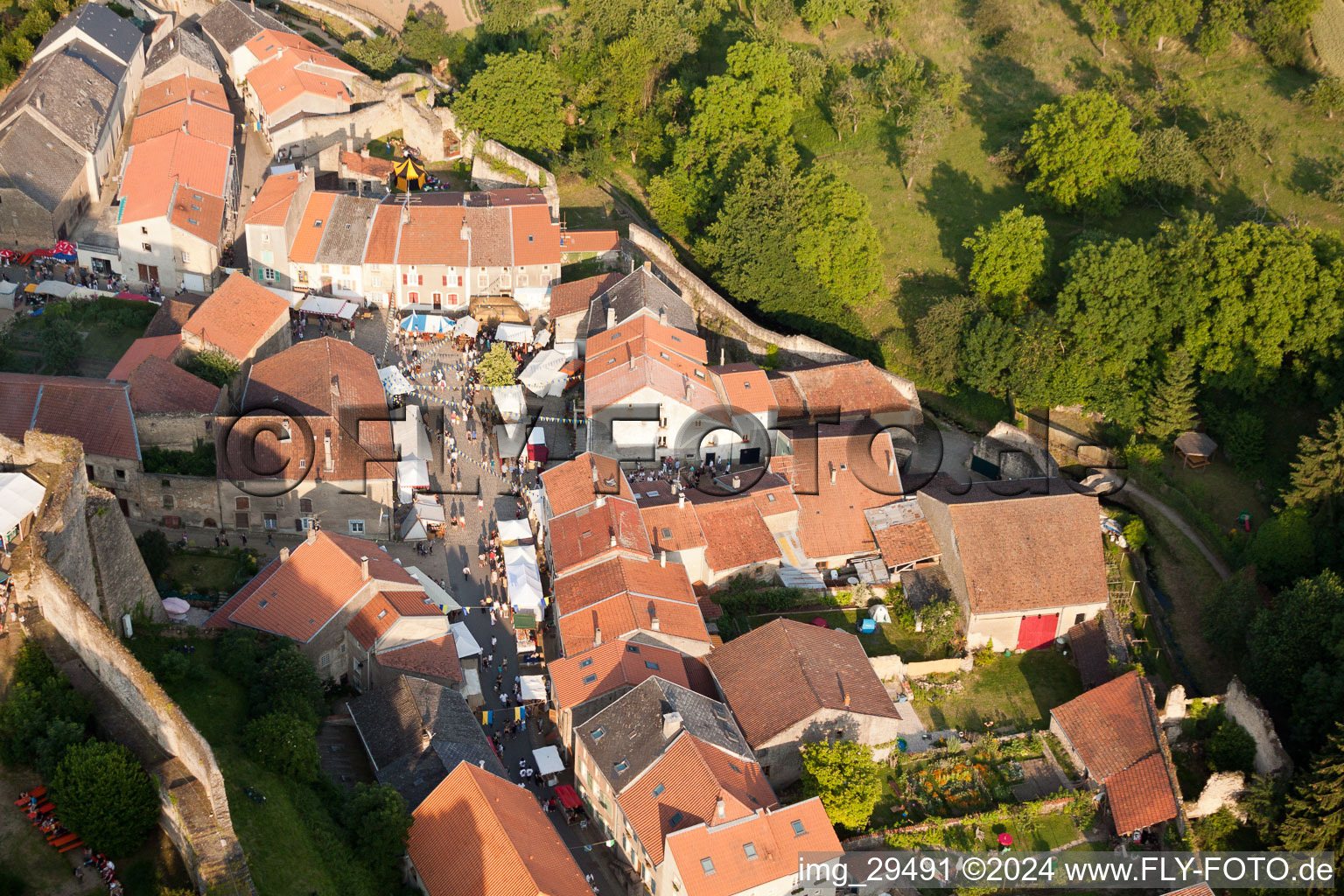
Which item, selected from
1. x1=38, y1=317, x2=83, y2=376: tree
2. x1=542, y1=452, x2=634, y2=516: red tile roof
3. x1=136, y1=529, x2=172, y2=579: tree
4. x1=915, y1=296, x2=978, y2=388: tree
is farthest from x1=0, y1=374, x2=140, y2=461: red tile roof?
x1=915, y1=296, x2=978, y2=388: tree

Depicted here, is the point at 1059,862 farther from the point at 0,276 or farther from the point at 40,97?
the point at 40,97

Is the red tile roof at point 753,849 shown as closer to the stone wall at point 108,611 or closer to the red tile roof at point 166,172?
the stone wall at point 108,611

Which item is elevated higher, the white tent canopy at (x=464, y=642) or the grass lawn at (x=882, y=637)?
the white tent canopy at (x=464, y=642)

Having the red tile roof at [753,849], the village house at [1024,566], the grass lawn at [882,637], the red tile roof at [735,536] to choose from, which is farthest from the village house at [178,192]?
the red tile roof at [753,849]

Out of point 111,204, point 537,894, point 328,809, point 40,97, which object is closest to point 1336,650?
point 537,894

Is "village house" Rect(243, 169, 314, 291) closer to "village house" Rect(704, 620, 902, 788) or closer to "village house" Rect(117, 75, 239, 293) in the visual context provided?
"village house" Rect(117, 75, 239, 293)

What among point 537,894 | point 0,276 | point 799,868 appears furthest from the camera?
point 0,276

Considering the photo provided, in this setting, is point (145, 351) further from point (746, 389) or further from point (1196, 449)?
point (1196, 449)
